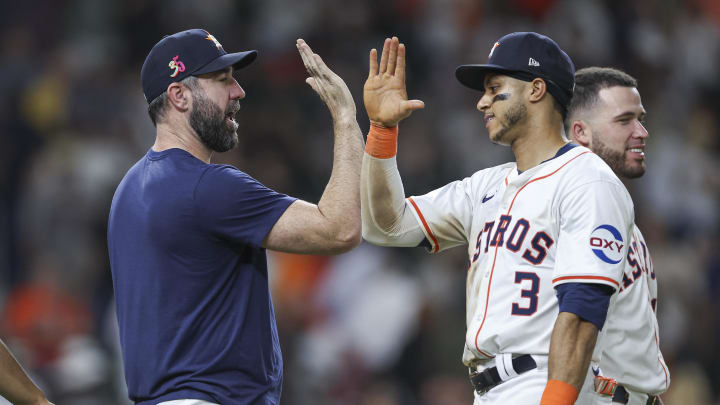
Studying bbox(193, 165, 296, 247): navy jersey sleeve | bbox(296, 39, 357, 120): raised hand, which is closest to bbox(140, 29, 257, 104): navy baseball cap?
bbox(296, 39, 357, 120): raised hand

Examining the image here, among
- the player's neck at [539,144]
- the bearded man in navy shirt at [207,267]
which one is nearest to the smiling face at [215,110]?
the bearded man in navy shirt at [207,267]

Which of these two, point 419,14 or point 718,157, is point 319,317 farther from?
point 718,157

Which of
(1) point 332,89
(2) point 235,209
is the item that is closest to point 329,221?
(2) point 235,209

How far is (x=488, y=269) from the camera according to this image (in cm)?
396

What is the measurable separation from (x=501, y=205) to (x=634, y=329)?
0.70 m

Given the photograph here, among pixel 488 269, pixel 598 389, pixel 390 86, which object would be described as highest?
pixel 390 86

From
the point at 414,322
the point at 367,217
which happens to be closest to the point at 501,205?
the point at 367,217

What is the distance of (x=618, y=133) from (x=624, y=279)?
78 centimetres

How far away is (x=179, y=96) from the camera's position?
4.03m

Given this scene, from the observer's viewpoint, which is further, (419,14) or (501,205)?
(419,14)

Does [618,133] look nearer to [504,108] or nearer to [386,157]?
[504,108]

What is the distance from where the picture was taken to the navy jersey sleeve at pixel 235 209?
3725mm

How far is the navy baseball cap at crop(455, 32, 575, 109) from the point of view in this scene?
4039 millimetres

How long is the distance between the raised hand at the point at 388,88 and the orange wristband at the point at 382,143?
0.03 m
